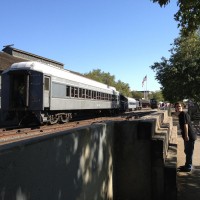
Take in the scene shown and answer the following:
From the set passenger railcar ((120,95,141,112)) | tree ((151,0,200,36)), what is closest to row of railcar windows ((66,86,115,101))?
tree ((151,0,200,36))

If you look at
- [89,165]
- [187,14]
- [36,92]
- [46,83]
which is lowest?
[89,165]

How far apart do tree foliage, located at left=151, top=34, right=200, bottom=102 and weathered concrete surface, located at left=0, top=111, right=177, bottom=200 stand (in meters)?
30.7

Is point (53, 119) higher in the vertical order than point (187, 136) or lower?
higher

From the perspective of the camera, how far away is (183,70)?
127 ft

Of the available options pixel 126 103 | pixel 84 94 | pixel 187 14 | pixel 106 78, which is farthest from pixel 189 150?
pixel 106 78

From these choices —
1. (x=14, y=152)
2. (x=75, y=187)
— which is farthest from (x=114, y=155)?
(x=14, y=152)

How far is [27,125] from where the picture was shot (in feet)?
64.6

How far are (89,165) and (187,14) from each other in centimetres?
580

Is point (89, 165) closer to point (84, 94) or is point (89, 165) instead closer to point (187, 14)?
point (187, 14)

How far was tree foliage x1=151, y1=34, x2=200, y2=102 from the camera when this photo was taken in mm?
37438

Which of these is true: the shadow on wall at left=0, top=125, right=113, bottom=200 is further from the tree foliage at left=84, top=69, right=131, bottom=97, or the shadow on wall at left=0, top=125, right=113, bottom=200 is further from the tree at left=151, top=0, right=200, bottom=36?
the tree foliage at left=84, top=69, right=131, bottom=97

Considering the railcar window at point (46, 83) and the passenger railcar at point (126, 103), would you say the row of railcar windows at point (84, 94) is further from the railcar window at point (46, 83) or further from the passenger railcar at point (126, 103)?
the passenger railcar at point (126, 103)

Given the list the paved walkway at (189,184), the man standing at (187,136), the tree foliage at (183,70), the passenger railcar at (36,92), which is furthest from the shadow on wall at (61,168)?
the tree foliage at (183,70)

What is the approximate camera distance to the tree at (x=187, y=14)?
8509 mm
